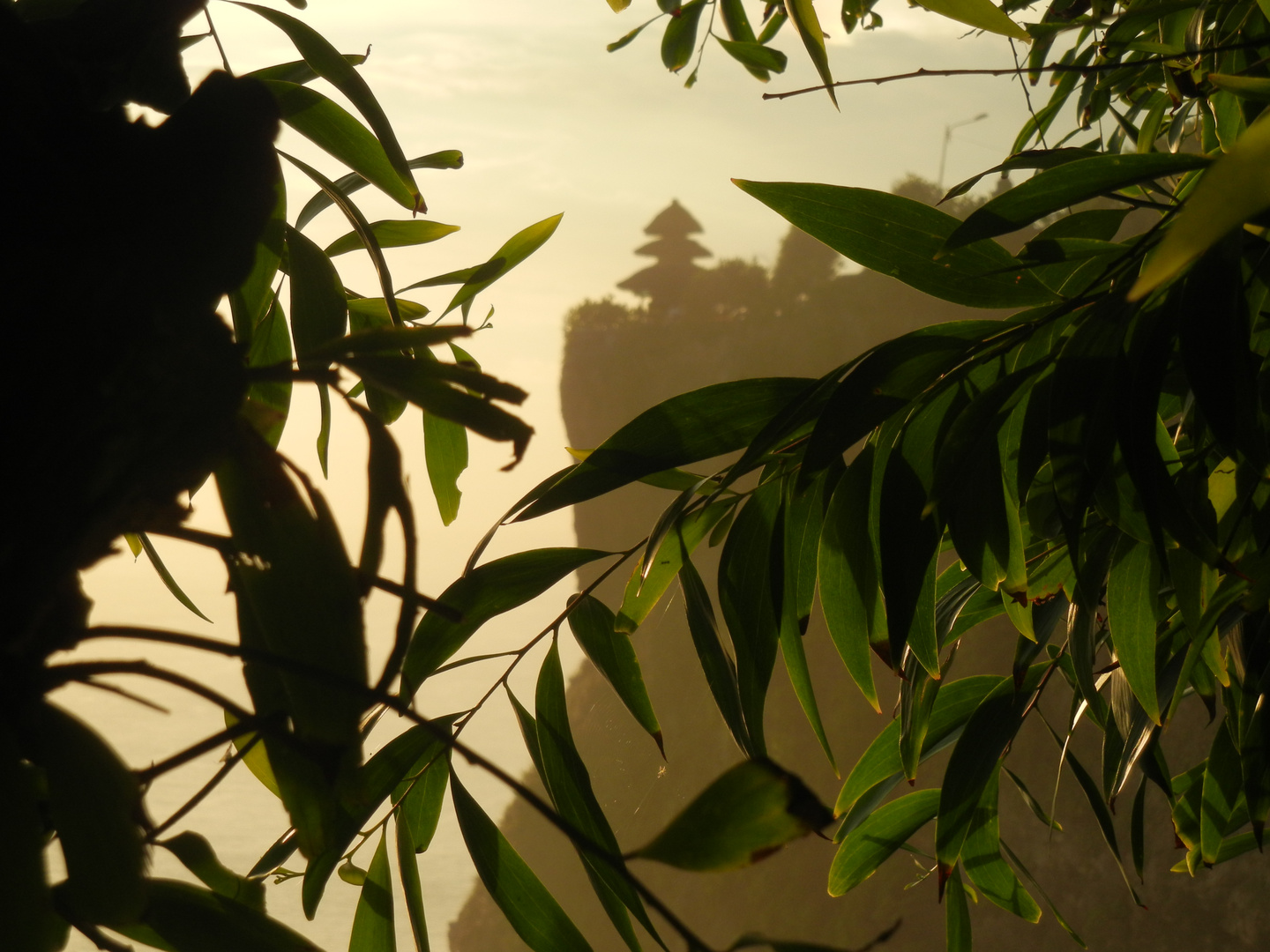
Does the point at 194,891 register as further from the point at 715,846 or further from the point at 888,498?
the point at 888,498

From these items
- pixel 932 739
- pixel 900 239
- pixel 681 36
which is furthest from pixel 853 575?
pixel 681 36

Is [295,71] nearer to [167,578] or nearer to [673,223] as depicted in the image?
[167,578]

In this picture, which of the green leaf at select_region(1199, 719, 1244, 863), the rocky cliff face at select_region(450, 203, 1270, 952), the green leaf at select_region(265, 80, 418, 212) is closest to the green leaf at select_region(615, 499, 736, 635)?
the green leaf at select_region(265, 80, 418, 212)

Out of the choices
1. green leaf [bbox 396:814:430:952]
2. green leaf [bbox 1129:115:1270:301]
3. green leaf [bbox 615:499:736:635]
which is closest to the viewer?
green leaf [bbox 1129:115:1270:301]

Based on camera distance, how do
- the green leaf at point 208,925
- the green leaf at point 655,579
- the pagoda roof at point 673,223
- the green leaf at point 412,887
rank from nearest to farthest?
the green leaf at point 208,925 < the green leaf at point 412,887 < the green leaf at point 655,579 < the pagoda roof at point 673,223

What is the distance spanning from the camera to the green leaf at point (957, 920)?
1.98 ft

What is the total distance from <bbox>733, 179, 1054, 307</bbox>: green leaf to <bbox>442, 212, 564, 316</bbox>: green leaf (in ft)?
0.36

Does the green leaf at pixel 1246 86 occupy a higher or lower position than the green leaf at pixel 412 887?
higher

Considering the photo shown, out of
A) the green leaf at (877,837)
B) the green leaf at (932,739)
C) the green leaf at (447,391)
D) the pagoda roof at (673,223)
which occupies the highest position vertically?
the pagoda roof at (673,223)

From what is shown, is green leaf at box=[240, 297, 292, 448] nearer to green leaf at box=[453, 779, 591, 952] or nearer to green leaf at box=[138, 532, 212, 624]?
green leaf at box=[138, 532, 212, 624]

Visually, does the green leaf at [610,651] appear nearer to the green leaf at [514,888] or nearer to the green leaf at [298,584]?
the green leaf at [514,888]

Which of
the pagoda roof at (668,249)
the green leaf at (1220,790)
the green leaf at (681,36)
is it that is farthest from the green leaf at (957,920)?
the pagoda roof at (668,249)

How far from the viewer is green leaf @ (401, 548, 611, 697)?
42cm

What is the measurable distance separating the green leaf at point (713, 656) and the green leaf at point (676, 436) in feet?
0.20
